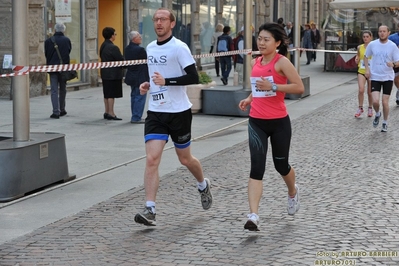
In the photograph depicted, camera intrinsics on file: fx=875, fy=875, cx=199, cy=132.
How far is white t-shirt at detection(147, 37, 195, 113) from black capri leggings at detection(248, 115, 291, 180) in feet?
2.23

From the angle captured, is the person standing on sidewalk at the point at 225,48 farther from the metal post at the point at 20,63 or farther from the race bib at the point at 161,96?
the race bib at the point at 161,96

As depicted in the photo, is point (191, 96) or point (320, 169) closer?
point (320, 169)

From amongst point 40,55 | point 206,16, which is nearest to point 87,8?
point 40,55

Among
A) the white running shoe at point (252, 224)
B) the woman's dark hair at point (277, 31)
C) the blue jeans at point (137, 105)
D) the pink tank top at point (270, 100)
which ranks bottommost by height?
the white running shoe at point (252, 224)

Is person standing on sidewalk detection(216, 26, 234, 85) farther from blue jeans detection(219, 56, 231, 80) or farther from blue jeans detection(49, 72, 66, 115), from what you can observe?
blue jeans detection(49, 72, 66, 115)

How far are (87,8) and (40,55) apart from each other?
315 cm

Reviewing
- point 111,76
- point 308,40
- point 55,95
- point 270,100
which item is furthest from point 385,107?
point 308,40

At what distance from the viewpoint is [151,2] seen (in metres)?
26.5

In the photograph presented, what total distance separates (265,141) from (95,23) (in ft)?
52.9

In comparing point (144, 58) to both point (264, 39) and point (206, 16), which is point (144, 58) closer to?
point (264, 39)

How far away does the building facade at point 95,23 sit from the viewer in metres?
19.1

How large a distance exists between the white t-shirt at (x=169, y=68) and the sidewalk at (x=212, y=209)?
98 cm

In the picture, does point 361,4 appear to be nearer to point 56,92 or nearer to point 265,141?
point 56,92

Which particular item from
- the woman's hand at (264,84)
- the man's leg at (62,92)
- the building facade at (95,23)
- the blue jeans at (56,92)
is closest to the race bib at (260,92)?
the woman's hand at (264,84)
